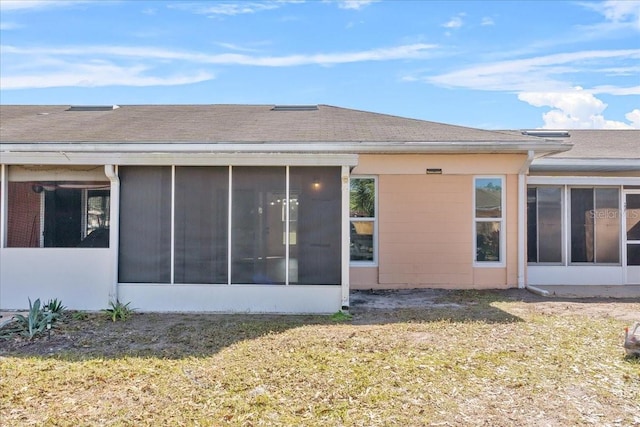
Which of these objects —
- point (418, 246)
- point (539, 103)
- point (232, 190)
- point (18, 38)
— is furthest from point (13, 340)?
point (539, 103)

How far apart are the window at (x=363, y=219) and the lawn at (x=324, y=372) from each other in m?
2.59

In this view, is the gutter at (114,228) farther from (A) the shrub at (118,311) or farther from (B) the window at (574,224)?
(B) the window at (574,224)

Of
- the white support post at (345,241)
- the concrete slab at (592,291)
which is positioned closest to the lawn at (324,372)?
the white support post at (345,241)

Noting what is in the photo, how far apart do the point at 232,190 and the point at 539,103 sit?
14.7 metres

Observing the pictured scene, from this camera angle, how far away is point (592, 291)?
8.47 meters

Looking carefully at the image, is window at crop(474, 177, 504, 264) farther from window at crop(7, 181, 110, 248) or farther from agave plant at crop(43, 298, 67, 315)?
agave plant at crop(43, 298, 67, 315)

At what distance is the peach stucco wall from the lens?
8812 millimetres

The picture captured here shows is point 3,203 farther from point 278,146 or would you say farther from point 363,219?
point 363,219

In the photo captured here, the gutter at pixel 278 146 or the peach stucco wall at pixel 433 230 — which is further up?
the gutter at pixel 278 146

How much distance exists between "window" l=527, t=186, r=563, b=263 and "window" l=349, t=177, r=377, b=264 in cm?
352

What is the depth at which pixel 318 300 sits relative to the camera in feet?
22.2

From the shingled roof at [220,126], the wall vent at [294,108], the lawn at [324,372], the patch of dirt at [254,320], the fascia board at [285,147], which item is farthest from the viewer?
the wall vent at [294,108]

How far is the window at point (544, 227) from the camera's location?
924cm

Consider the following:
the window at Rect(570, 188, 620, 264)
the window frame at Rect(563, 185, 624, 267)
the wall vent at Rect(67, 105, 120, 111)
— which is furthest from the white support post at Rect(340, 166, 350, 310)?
the wall vent at Rect(67, 105, 120, 111)
